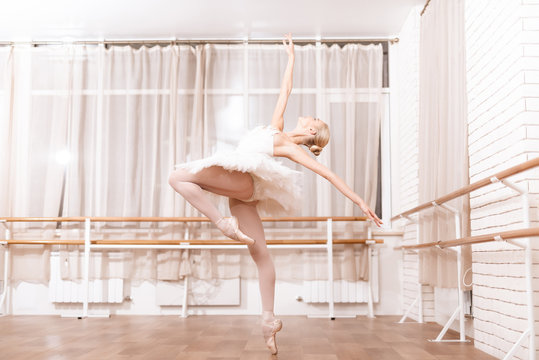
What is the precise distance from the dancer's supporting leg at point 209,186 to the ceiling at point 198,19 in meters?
2.53

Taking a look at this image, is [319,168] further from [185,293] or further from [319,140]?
[185,293]

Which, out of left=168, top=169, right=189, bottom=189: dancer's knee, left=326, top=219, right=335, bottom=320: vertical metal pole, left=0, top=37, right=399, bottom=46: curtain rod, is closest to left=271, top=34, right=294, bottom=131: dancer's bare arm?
left=168, top=169, right=189, bottom=189: dancer's knee

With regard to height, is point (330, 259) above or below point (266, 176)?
below

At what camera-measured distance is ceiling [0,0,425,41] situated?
4938mm

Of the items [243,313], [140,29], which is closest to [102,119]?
[140,29]

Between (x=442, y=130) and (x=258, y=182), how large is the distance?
160 cm

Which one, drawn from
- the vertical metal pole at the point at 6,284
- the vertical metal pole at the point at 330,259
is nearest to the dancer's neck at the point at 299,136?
the vertical metal pole at the point at 330,259

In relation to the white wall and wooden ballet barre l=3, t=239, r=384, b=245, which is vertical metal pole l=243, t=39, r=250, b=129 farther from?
the white wall

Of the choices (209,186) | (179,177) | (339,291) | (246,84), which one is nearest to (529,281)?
(209,186)

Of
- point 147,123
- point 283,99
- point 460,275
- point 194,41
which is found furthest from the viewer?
point 194,41

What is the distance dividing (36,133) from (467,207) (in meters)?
4.03

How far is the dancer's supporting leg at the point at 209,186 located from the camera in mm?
2760

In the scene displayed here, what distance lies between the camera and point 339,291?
5289mm

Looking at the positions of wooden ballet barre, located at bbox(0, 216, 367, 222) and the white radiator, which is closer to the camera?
wooden ballet barre, located at bbox(0, 216, 367, 222)
